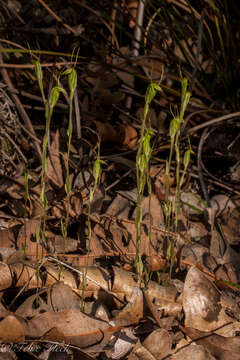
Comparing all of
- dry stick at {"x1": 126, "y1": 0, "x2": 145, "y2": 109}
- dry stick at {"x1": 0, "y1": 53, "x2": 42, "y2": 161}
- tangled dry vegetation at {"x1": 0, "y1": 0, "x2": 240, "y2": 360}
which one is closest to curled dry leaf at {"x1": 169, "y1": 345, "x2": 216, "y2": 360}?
tangled dry vegetation at {"x1": 0, "y1": 0, "x2": 240, "y2": 360}

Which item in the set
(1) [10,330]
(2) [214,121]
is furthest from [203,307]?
(2) [214,121]

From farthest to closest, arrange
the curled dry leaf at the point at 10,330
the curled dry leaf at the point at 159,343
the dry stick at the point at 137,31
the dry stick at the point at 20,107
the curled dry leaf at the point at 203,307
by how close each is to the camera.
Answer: the dry stick at the point at 137,31 → the dry stick at the point at 20,107 → the curled dry leaf at the point at 203,307 → the curled dry leaf at the point at 159,343 → the curled dry leaf at the point at 10,330

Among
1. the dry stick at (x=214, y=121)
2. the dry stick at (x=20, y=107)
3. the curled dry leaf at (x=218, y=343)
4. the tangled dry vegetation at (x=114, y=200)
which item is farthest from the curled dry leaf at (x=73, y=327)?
the dry stick at (x=214, y=121)

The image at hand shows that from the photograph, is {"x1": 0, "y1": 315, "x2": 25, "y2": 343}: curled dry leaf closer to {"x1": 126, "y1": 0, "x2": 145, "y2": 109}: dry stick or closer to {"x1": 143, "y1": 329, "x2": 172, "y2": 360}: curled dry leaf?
{"x1": 143, "y1": 329, "x2": 172, "y2": 360}: curled dry leaf

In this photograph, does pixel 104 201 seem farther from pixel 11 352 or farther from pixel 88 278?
pixel 11 352

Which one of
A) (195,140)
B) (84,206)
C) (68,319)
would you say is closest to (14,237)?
(84,206)

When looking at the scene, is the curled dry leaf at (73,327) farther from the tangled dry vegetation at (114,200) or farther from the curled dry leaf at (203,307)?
the curled dry leaf at (203,307)

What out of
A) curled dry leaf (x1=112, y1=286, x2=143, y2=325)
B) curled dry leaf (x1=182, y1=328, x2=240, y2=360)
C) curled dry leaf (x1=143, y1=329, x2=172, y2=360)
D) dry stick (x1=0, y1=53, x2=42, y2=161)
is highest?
dry stick (x1=0, y1=53, x2=42, y2=161)

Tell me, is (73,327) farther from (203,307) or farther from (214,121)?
(214,121)
